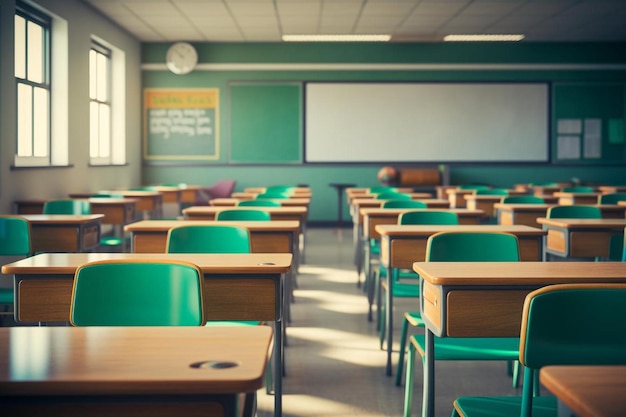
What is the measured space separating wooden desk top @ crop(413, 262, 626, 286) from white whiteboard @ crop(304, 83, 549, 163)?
9.08m

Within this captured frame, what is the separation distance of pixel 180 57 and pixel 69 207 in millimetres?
6050

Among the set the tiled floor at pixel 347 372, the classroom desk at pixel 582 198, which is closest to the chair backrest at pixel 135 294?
the tiled floor at pixel 347 372

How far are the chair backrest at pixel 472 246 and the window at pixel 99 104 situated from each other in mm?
7075

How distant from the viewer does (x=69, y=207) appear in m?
5.67

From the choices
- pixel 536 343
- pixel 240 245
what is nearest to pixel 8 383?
pixel 536 343

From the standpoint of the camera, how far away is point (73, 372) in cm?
119

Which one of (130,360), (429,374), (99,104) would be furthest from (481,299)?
(99,104)

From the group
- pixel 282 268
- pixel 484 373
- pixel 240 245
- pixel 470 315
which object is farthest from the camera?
pixel 484 373

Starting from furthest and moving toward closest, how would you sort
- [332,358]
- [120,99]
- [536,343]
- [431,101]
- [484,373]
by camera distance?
[431,101] → [120,99] → [332,358] → [484,373] → [536,343]

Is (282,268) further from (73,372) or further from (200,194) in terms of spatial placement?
(200,194)

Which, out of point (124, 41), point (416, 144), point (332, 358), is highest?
point (124, 41)

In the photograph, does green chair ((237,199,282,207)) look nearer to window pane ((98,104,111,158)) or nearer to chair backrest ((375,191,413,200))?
chair backrest ((375,191,413,200))

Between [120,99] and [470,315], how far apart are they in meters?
8.95

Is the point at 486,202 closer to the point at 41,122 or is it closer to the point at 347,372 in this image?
the point at 347,372
